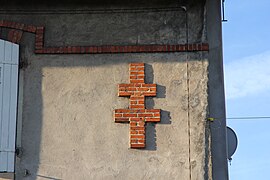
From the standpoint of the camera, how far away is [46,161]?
9.20 metres

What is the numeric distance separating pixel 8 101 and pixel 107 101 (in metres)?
1.45

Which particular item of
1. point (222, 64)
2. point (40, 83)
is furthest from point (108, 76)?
point (222, 64)

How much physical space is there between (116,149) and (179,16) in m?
2.30

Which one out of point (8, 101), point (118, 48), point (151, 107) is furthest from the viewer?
point (118, 48)

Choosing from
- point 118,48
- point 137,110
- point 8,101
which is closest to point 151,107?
point 137,110

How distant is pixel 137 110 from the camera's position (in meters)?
9.31

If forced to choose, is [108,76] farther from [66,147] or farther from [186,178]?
[186,178]

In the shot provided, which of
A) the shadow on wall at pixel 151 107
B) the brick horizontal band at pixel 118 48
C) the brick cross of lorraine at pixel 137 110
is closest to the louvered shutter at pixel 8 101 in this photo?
the brick horizontal band at pixel 118 48

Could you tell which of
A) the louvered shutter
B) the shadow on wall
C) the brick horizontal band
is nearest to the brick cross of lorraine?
the shadow on wall

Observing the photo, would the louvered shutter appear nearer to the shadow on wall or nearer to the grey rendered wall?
the grey rendered wall

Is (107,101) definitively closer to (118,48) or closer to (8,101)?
(118,48)

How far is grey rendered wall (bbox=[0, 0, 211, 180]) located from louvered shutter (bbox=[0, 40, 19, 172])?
7.2 inches

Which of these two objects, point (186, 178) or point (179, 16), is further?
point (179, 16)

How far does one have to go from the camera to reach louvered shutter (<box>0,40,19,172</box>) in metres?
9.05
